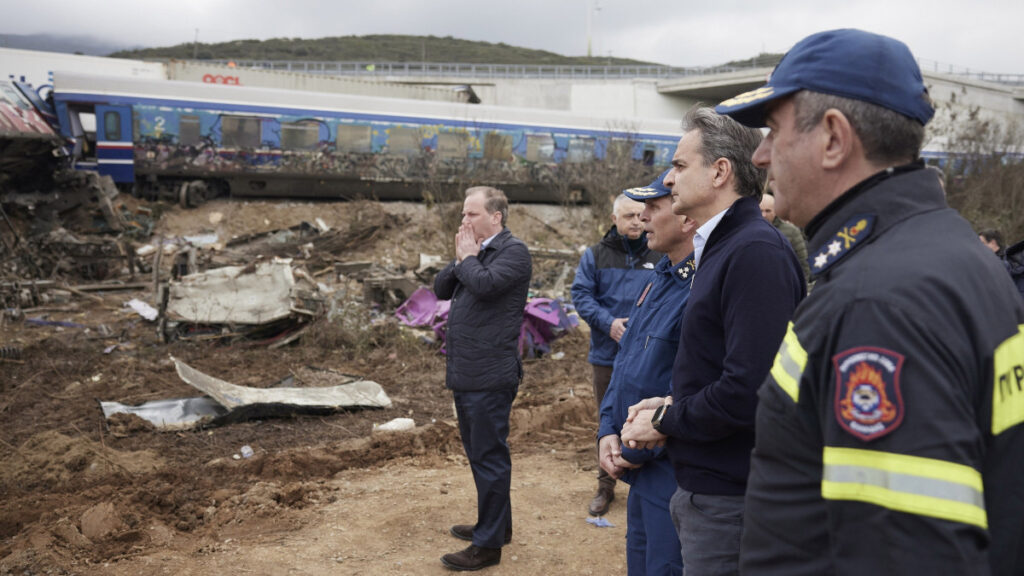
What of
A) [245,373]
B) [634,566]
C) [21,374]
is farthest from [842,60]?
[21,374]

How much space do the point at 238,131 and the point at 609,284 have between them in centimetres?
1942

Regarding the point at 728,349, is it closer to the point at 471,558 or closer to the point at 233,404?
the point at 471,558

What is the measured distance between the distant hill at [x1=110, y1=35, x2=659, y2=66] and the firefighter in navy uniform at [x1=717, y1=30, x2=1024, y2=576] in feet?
301

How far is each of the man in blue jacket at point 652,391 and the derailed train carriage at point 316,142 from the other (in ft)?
54.0

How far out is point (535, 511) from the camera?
5.44 metres

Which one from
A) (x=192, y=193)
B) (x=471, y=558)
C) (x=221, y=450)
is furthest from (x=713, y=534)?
(x=192, y=193)

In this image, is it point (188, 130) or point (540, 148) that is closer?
point (188, 130)

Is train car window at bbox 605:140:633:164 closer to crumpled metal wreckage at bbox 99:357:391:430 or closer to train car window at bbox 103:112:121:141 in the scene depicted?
train car window at bbox 103:112:121:141

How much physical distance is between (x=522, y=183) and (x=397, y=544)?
21.2 meters

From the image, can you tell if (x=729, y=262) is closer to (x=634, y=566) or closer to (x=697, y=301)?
(x=697, y=301)

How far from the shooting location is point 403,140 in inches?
949

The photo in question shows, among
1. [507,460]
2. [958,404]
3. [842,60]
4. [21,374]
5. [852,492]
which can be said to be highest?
[842,60]

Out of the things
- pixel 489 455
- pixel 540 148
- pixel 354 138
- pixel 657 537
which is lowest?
pixel 489 455

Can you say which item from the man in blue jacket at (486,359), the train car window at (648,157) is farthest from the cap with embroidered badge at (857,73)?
the train car window at (648,157)
